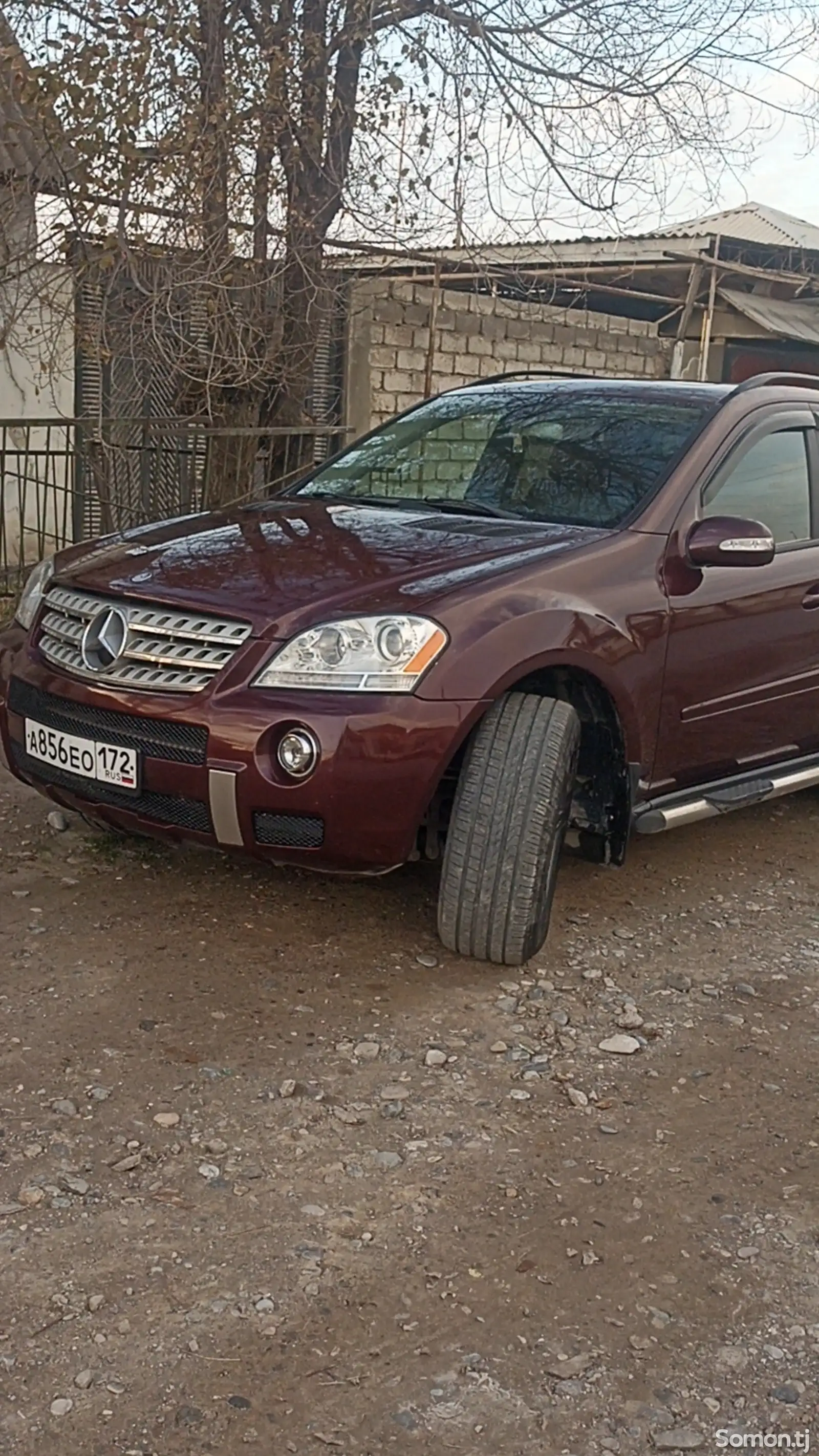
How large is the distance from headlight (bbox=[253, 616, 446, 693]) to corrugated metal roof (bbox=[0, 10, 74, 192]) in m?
4.97

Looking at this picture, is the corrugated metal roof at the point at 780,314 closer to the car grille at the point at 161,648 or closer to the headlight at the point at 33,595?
the headlight at the point at 33,595

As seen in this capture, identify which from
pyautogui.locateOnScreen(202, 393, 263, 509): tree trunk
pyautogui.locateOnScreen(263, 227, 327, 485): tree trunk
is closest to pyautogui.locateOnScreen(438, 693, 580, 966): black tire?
pyautogui.locateOnScreen(202, 393, 263, 509): tree trunk

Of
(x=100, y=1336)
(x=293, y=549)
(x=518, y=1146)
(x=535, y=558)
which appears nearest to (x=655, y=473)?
(x=535, y=558)

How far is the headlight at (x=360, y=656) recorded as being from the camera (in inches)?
127

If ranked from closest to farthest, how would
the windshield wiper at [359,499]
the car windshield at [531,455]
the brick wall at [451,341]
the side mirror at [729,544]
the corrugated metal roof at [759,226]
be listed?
the side mirror at [729,544] → the car windshield at [531,455] → the windshield wiper at [359,499] → the brick wall at [451,341] → the corrugated metal roof at [759,226]

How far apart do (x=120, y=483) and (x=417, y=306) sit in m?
2.85

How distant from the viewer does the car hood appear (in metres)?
3.36

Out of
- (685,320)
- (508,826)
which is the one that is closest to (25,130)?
(508,826)

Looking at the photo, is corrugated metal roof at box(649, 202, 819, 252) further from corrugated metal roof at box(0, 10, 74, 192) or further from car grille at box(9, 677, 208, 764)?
car grille at box(9, 677, 208, 764)

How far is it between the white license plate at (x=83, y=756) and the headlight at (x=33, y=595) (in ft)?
1.23

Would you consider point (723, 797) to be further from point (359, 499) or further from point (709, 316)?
point (709, 316)

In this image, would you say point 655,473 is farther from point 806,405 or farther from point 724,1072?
point 724,1072

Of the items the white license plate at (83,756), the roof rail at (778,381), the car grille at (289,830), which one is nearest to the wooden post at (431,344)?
the roof rail at (778,381)

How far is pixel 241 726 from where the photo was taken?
320 centimetres
